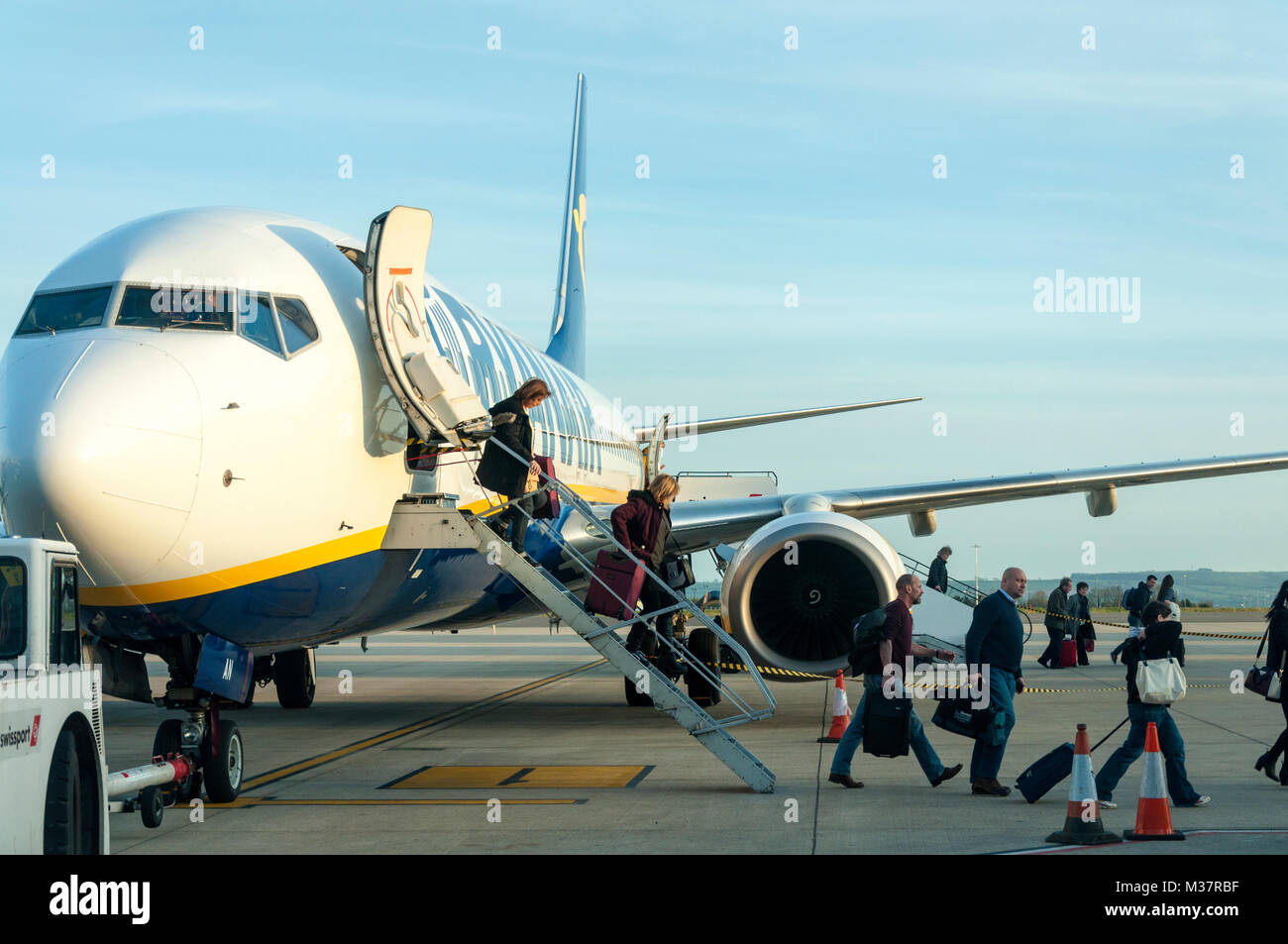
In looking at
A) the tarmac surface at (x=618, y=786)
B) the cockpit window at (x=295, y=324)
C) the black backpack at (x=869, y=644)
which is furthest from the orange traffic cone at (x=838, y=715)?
the cockpit window at (x=295, y=324)

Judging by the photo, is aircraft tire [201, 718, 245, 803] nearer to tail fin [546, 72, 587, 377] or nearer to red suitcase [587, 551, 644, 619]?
red suitcase [587, 551, 644, 619]

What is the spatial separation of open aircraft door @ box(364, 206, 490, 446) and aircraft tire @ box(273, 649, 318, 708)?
7.65m

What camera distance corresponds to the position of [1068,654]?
975 inches

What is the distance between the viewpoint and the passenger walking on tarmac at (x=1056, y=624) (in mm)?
24625

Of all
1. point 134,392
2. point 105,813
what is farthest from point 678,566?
point 105,813

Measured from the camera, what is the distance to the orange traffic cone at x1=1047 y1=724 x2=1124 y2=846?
25.1 feet

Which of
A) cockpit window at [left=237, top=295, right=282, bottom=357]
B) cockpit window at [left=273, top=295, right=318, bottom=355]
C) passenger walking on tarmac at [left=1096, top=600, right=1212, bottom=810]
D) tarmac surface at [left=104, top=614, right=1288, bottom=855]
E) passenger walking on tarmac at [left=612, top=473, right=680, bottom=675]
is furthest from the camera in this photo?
passenger walking on tarmac at [left=612, top=473, right=680, bottom=675]

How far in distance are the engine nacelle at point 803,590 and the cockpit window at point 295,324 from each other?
519cm

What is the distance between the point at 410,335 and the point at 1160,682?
18.4ft

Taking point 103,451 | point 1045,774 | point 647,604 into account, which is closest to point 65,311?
point 103,451

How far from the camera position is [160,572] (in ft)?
26.7

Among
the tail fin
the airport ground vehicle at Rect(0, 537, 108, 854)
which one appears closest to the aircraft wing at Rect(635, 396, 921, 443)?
the tail fin

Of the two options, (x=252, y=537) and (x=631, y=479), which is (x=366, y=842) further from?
(x=631, y=479)
